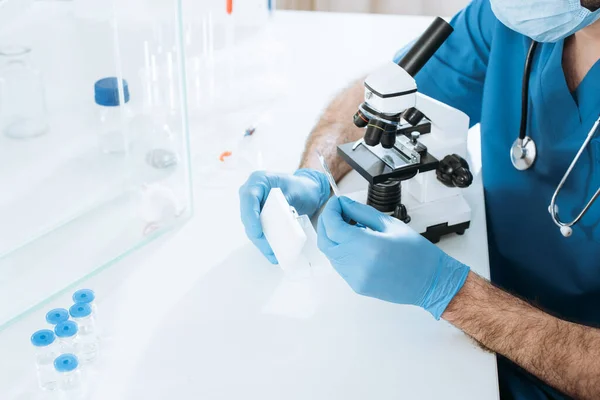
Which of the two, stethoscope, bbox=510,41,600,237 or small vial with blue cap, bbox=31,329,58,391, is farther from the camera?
stethoscope, bbox=510,41,600,237

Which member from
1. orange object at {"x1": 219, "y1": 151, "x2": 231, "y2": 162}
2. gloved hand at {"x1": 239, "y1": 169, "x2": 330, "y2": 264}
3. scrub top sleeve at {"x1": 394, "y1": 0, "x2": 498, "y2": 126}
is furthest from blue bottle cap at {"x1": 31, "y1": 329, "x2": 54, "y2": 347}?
scrub top sleeve at {"x1": 394, "y1": 0, "x2": 498, "y2": 126}

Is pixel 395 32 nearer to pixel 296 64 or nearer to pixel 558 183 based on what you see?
pixel 296 64

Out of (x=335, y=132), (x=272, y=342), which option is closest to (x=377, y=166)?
(x=272, y=342)

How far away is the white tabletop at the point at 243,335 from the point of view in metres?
0.96

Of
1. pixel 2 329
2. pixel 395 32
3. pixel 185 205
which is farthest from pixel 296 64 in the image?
pixel 2 329

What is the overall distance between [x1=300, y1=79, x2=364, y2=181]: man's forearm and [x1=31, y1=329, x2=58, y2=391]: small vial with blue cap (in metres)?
0.68

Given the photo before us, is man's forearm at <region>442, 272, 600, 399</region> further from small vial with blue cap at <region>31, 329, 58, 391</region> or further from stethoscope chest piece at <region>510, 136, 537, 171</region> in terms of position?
small vial with blue cap at <region>31, 329, 58, 391</region>

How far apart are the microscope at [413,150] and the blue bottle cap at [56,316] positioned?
1.70 feet

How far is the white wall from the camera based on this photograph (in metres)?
2.95

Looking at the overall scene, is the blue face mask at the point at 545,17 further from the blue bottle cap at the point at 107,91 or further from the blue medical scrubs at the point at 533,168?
the blue bottle cap at the point at 107,91

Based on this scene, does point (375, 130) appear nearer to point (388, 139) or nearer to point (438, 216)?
point (388, 139)

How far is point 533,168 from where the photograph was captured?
1372mm

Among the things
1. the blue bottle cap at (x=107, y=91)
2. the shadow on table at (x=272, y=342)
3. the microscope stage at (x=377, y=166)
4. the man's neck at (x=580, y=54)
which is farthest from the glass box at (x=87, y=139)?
the man's neck at (x=580, y=54)

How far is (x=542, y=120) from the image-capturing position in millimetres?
1337
